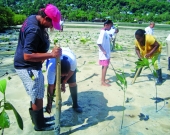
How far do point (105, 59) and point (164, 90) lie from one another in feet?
5.56

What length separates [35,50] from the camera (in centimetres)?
255

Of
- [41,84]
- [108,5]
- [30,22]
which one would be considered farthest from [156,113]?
[108,5]

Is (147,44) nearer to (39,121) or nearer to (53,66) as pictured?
(53,66)

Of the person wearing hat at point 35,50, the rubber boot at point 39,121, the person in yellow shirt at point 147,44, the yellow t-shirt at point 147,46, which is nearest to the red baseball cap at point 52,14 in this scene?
the person wearing hat at point 35,50

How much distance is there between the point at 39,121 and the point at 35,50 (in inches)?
44.2

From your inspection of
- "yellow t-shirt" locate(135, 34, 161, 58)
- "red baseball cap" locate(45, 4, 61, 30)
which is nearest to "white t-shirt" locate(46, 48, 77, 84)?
"red baseball cap" locate(45, 4, 61, 30)

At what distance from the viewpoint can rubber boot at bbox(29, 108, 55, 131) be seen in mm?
2910

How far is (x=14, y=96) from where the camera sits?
4449 mm

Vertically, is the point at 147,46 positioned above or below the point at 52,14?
below

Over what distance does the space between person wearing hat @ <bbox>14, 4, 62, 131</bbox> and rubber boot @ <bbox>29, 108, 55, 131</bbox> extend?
0.05 ft

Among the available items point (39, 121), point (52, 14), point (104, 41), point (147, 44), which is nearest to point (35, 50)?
point (52, 14)

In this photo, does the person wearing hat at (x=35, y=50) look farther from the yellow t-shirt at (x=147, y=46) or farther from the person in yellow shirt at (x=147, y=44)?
the yellow t-shirt at (x=147, y=46)

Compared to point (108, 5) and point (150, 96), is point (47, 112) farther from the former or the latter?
point (108, 5)

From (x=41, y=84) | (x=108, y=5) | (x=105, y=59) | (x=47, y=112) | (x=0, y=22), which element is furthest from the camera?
(x=108, y=5)
